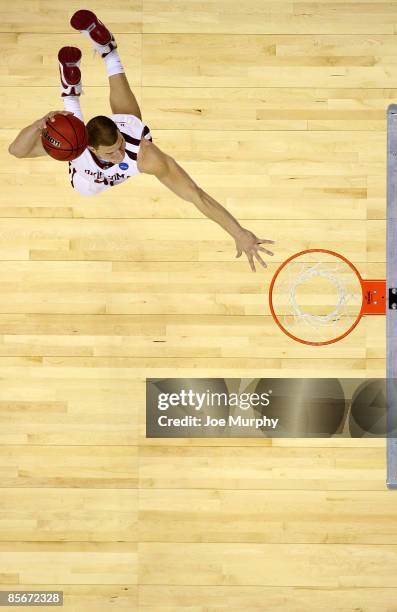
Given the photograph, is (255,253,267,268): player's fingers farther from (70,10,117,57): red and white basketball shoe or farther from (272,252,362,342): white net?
(70,10,117,57): red and white basketball shoe

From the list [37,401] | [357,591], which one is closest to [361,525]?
[357,591]

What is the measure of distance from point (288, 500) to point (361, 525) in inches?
18.2

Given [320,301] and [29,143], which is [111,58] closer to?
[29,143]

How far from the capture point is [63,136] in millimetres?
3334

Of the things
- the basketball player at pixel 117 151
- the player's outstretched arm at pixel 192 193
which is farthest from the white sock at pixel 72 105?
the player's outstretched arm at pixel 192 193

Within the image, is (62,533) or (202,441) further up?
(202,441)

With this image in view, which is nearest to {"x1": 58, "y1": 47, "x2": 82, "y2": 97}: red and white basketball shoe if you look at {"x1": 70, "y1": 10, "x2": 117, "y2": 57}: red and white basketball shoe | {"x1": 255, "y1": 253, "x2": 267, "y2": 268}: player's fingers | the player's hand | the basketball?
{"x1": 70, "y1": 10, "x2": 117, "y2": 57}: red and white basketball shoe

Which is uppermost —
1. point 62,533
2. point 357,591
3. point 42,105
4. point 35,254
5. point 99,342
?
point 42,105

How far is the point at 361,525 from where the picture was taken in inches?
157

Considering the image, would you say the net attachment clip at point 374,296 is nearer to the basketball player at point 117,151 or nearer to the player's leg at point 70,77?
the basketball player at point 117,151

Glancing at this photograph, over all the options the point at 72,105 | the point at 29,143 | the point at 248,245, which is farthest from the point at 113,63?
the point at 248,245

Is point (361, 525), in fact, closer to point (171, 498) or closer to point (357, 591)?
point (357, 591)

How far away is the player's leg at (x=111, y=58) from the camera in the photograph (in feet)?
12.4

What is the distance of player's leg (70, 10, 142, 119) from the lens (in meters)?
3.77
